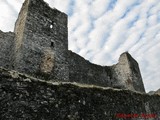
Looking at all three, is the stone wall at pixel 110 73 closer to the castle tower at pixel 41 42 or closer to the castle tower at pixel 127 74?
the castle tower at pixel 127 74

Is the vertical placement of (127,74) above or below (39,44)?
above

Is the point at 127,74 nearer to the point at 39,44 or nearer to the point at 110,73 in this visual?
the point at 110,73

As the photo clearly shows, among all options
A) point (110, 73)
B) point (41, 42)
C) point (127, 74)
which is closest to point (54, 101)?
point (41, 42)

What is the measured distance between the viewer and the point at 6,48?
1111 centimetres

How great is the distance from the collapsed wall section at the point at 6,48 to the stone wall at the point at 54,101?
6800 millimetres

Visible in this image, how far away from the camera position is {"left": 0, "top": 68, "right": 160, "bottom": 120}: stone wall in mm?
3363

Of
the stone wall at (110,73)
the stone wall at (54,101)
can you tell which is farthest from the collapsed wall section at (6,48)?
the stone wall at (54,101)

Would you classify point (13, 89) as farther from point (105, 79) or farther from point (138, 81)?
point (138, 81)

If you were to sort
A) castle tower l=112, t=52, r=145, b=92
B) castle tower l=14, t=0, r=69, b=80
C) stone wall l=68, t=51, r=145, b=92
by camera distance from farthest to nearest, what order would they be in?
castle tower l=112, t=52, r=145, b=92 < stone wall l=68, t=51, r=145, b=92 < castle tower l=14, t=0, r=69, b=80

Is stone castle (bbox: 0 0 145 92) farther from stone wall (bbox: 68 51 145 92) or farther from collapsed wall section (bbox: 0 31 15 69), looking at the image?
stone wall (bbox: 68 51 145 92)

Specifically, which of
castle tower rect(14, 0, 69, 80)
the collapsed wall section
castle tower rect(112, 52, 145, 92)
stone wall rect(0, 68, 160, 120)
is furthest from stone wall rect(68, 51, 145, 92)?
stone wall rect(0, 68, 160, 120)

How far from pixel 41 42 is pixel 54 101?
7.27 meters

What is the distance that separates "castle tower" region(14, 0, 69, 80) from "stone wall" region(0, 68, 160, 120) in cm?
552

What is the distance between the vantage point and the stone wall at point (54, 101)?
336cm
